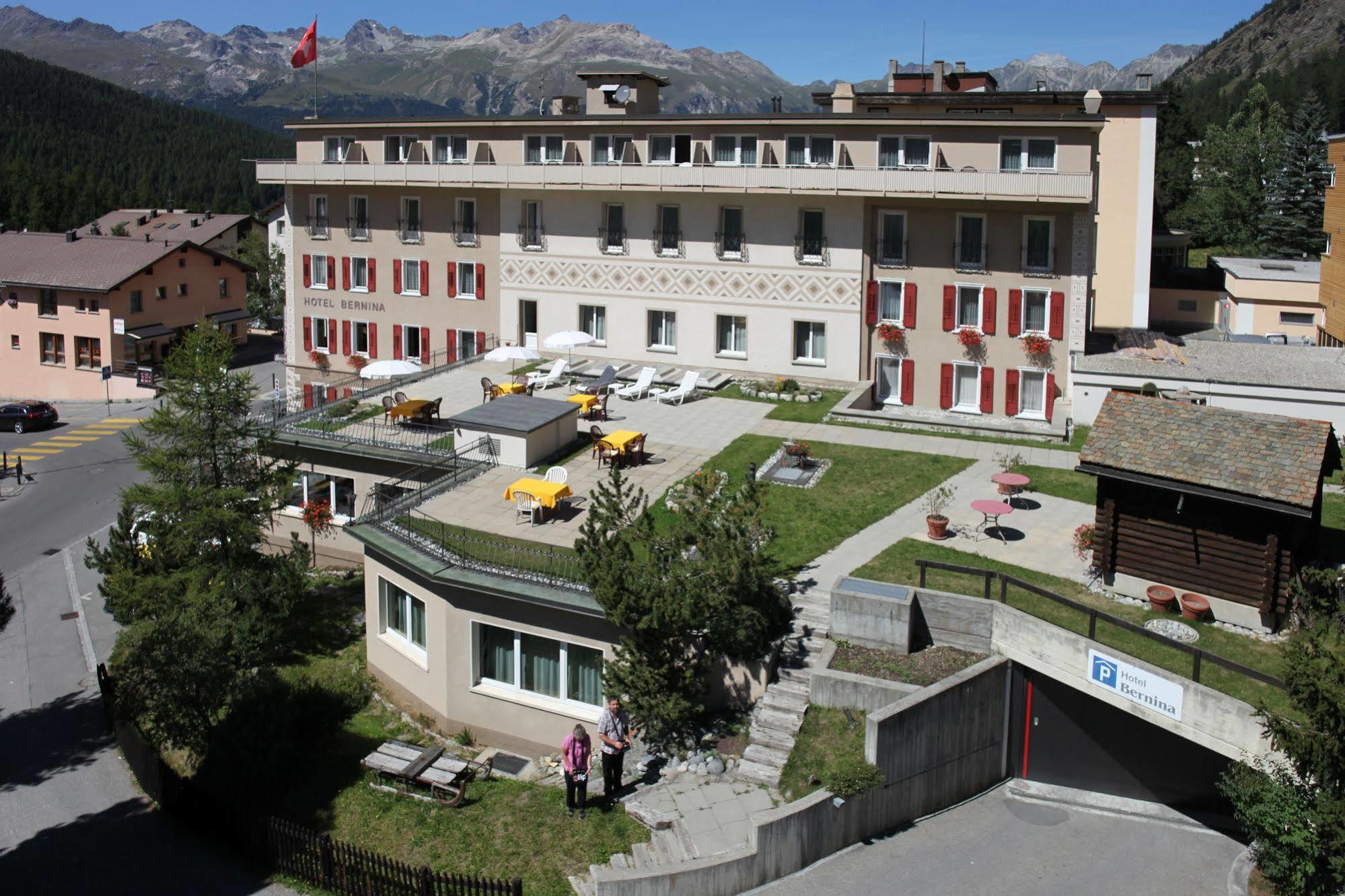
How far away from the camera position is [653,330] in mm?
38844

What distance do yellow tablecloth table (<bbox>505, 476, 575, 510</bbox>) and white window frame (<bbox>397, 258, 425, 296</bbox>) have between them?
20.9m

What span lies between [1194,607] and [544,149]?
28.2 metres

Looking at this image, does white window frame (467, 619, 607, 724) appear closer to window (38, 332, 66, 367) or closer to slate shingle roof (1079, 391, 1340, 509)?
slate shingle roof (1079, 391, 1340, 509)

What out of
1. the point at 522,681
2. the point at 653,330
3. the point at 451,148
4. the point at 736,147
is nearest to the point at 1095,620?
the point at 522,681

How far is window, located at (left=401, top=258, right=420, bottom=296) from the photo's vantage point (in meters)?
43.3

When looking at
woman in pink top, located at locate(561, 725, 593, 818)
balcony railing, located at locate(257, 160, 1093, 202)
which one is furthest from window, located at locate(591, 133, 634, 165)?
woman in pink top, located at locate(561, 725, 593, 818)

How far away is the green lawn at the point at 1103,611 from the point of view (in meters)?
16.2

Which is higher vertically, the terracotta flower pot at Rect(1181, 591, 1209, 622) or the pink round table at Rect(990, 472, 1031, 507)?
the pink round table at Rect(990, 472, 1031, 507)

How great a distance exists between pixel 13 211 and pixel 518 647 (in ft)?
340

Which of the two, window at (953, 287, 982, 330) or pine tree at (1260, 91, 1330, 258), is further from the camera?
pine tree at (1260, 91, 1330, 258)

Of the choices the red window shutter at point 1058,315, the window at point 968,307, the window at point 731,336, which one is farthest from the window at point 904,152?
the window at point 731,336

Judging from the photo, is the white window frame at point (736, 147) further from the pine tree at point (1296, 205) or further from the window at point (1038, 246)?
the pine tree at point (1296, 205)

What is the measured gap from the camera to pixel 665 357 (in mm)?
38438

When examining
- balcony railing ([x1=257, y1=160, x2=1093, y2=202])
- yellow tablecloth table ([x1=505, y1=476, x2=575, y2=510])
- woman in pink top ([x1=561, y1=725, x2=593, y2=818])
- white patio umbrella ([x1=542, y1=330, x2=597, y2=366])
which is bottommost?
woman in pink top ([x1=561, y1=725, x2=593, y2=818])
